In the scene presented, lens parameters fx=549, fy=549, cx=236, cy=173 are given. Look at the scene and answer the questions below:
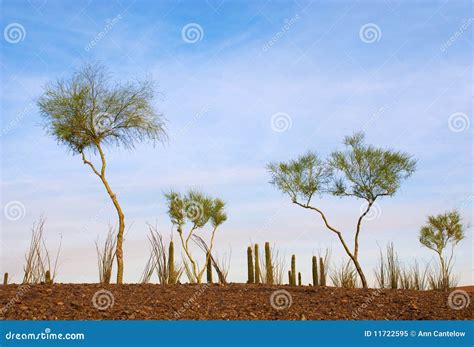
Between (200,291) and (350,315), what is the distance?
3494 mm

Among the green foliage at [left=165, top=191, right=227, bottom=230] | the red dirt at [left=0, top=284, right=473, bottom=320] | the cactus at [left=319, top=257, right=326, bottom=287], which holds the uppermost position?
the green foliage at [left=165, top=191, right=227, bottom=230]

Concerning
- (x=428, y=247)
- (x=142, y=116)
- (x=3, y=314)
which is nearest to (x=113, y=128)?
(x=142, y=116)

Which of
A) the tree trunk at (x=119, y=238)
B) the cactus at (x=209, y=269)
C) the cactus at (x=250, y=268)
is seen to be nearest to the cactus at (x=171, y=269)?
the tree trunk at (x=119, y=238)

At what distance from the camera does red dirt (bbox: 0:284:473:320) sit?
1033 centimetres

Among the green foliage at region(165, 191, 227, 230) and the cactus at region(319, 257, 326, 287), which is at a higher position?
the green foliage at region(165, 191, 227, 230)

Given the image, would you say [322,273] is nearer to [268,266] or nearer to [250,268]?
[268,266]

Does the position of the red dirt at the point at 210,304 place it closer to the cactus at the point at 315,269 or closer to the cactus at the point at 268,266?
the cactus at the point at 268,266

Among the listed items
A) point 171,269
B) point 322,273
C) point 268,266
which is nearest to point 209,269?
point 268,266

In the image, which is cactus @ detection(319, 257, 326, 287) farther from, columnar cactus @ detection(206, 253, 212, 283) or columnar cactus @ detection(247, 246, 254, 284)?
columnar cactus @ detection(206, 253, 212, 283)

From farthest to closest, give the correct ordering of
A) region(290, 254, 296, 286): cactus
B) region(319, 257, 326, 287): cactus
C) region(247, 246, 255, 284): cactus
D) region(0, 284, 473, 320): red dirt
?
region(290, 254, 296, 286): cactus
region(247, 246, 255, 284): cactus
region(319, 257, 326, 287): cactus
region(0, 284, 473, 320): red dirt

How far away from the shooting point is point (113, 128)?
16.0 meters

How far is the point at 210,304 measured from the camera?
37.2 feet

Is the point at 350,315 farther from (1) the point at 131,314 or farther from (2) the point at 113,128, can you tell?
(2) the point at 113,128

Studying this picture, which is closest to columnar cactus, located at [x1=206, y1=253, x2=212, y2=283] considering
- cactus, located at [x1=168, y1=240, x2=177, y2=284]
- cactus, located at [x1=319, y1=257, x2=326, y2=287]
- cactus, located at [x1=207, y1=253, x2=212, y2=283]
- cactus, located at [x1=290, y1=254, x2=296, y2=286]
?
cactus, located at [x1=207, y1=253, x2=212, y2=283]
